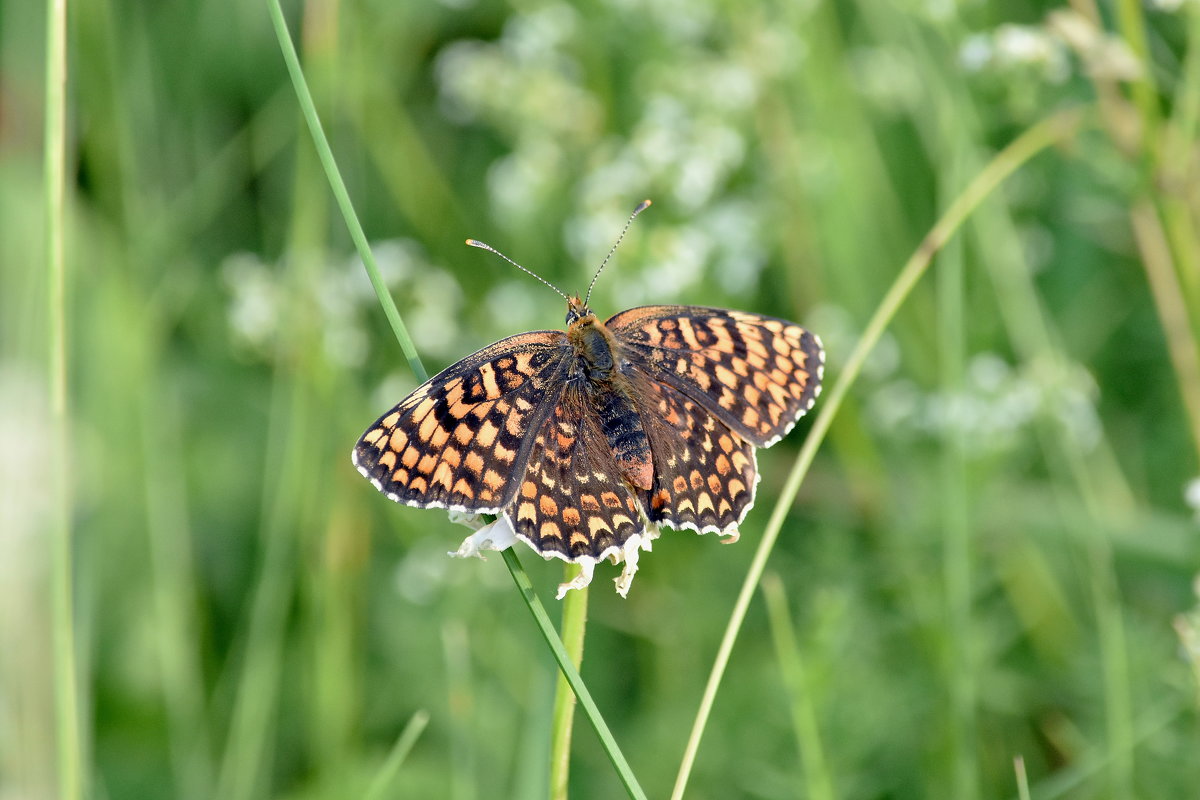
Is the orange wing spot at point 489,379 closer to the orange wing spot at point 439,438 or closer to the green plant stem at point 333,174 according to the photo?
the orange wing spot at point 439,438

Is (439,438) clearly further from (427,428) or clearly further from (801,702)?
(801,702)

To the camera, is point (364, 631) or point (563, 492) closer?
point (563, 492)

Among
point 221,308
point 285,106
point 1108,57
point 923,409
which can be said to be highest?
point 285,106

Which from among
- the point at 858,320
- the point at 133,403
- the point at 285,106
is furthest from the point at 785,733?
the point at 285,106

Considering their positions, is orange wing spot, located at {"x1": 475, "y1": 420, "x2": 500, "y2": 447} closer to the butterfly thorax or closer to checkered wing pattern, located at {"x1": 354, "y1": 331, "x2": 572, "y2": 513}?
checkered wing pattern, located at {"x1": 354, "y1": 331, "x2": 572, "y2": 513}

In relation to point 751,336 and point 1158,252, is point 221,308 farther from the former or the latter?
point 1158,252

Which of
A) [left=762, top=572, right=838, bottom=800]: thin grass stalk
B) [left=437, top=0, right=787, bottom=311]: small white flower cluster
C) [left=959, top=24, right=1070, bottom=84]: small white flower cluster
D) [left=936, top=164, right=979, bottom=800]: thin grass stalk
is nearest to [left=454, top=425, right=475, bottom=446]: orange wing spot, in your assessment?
[left=762, top=572, right=838, bottom=800]: thin grass stalk

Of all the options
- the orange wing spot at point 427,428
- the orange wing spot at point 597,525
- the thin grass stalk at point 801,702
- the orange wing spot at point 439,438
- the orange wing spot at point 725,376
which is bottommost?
the thin grass stalk at point 801,702

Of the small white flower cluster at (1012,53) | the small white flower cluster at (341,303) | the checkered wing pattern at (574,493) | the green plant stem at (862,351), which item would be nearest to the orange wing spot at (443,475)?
the checkered wing pattern at (574,493)
